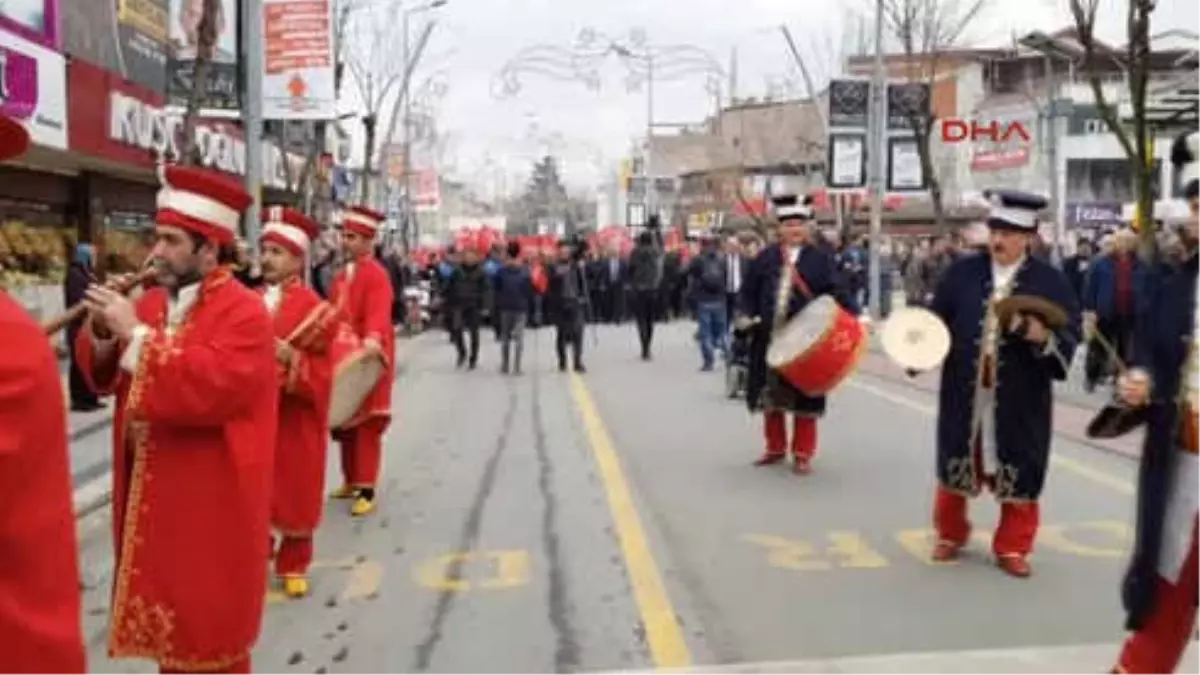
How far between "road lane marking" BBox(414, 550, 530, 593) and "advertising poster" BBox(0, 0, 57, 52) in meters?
10.5

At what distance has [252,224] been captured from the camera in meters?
14.6

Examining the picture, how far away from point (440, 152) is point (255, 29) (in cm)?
5250

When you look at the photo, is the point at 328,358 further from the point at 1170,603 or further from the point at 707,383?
the point at 707,383

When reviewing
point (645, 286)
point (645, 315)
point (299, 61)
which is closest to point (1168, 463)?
point (299, 61)

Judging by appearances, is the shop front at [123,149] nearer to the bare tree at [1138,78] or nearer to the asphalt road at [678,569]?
the asphalt road at [678,569]

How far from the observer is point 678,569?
7.28 meters

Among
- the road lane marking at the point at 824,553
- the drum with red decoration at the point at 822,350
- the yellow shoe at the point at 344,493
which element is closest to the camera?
the road lane marking at the point at 824,553

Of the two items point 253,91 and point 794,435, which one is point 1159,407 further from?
point 253,91

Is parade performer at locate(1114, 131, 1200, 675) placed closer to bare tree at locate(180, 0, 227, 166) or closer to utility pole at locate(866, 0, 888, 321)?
bare tree at locate(180, 0, 227, 166)

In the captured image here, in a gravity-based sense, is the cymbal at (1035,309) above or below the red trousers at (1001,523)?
above

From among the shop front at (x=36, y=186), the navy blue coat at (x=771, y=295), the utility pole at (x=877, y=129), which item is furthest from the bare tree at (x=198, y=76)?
the utility pole at (x=877, y=129)

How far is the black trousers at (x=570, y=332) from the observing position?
19.8 metres

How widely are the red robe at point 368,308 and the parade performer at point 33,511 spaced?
244 inches

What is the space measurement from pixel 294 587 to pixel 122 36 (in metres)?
17.9
